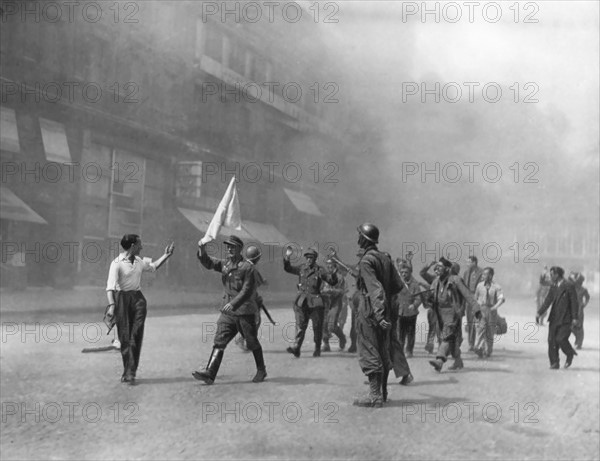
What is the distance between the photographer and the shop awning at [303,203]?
4.19 m

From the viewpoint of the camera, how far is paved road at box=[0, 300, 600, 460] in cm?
418

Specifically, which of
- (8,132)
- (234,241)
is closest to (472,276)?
(234,241)

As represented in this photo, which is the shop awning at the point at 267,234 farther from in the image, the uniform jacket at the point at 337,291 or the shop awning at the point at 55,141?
the shop awning at the point at 55,141

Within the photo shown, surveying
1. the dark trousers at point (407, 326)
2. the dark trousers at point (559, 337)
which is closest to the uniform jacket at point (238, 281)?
the dark trousers at point (407, 326)

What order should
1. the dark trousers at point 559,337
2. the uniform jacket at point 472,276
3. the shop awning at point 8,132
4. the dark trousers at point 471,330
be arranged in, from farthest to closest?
the shop awning at point 8,132 < the dark trousers at point 471,330 < the dark trousers at point 559,337 < the uniform jacket at point 472,276

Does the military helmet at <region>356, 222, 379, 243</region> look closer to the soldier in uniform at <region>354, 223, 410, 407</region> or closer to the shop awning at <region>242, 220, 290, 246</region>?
the soldier in uniform at <region>354, 223, 410, 407</region>

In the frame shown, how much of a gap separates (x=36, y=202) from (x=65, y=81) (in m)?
4.38

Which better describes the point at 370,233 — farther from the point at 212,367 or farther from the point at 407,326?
the point at 407,326

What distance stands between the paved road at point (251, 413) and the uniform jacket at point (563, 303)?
1321mm

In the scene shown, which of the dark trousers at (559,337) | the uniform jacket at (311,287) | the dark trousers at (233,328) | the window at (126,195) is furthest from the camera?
the dark trousers at (559,337)

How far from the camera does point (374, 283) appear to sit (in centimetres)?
245

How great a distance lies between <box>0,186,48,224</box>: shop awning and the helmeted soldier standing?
10.2 m

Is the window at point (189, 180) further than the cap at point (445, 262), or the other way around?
the cap at point (445, 262)

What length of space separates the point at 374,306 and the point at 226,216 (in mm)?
702
